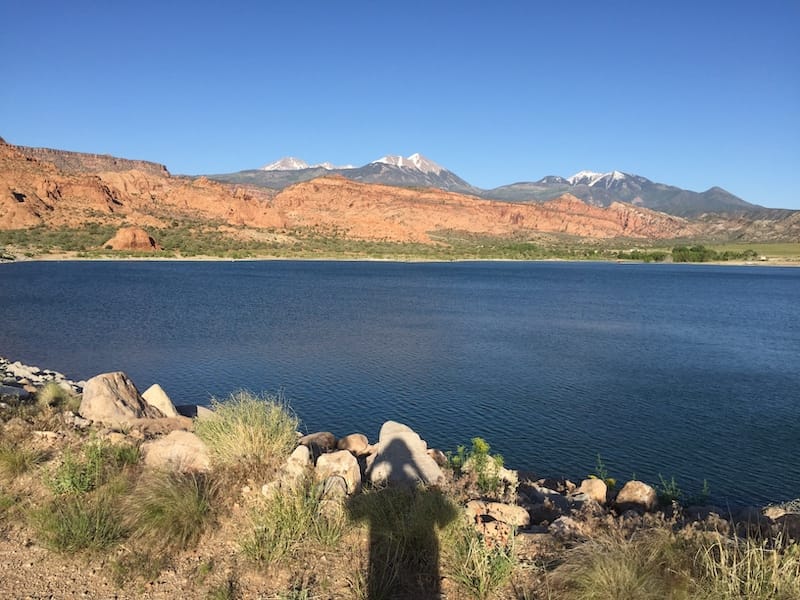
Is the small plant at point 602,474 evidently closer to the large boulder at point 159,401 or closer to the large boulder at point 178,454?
the large boulder at point 178,454

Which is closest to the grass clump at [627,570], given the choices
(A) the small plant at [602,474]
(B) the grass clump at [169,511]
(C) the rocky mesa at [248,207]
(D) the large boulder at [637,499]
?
(B) the grass clump at [169,511]

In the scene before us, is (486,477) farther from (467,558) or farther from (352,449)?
(467,558)

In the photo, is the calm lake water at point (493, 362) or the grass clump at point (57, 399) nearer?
the grass clump at point (57, 399)

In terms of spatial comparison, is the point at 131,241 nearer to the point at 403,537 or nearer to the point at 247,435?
the point at 247,435

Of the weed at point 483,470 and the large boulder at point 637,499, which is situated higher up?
the weed at point 483,470

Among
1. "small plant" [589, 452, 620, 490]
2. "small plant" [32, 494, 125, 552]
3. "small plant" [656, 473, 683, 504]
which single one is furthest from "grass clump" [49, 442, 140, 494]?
"small plant" [656, 473, 683, 504]

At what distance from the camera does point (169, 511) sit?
567 centimetres

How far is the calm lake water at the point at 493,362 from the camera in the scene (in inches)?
591

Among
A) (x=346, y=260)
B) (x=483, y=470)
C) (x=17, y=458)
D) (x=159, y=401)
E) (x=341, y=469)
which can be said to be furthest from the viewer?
(x=346, y=260)


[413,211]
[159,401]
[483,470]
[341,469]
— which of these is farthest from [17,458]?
[413,211]

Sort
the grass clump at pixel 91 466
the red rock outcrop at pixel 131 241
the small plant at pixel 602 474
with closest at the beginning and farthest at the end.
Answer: the grass clump at pixel 91 466 < the small plant at pixel 602 474 < the red rock outcrop at pixel 131 241

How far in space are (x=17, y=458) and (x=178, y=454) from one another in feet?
6.33

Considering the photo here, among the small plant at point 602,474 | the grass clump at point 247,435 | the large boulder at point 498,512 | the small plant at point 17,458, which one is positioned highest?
the grass clump at point 247,435

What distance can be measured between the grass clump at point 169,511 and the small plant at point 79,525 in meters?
0.18
